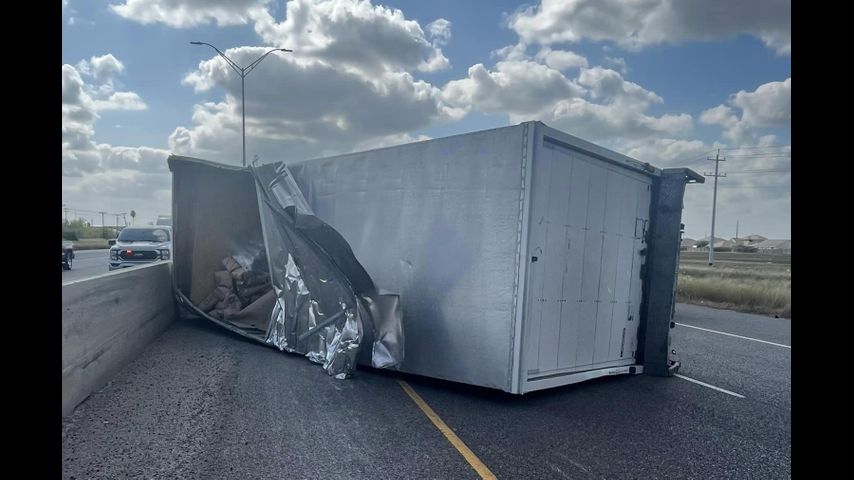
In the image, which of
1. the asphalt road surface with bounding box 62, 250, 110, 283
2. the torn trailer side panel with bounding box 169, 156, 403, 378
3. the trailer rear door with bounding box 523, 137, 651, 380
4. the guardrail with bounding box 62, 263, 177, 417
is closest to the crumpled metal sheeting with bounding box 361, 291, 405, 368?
the torn trailer side panel with bounding box 169, 156, 403, 378

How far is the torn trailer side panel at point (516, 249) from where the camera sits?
561 centimetres

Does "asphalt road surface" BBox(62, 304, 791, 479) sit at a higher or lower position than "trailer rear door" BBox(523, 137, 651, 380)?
lower

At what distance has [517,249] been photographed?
5.55 metres

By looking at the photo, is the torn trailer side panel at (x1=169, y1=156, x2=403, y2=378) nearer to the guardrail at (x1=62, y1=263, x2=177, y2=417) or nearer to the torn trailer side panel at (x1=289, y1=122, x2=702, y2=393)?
the torn trailer side panel at (x1=289, y1=122, x2=702, y2=393)

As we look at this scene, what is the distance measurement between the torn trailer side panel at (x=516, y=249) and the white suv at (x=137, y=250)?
10973 mm

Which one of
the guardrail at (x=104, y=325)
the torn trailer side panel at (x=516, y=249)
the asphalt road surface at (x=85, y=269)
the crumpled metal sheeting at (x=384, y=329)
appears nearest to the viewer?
the guardrail at (x=104, y=325)

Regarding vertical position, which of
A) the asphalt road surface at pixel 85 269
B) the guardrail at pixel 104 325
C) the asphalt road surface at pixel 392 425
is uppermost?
the guardrail at pixel 104 325

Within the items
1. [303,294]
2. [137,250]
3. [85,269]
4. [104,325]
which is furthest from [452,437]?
[85,269]

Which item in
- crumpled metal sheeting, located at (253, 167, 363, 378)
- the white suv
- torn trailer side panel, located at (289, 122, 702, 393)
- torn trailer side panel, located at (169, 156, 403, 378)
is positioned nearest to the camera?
torn trailer side panel, located at (289, 122, 702, 393)

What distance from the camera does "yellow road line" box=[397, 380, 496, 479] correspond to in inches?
158

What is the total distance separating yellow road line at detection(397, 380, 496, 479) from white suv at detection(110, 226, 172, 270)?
1227cm

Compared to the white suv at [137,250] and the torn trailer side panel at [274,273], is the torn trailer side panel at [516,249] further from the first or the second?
the white suv at [137,250]

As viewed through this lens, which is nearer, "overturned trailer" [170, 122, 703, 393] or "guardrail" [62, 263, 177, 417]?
"guardrail" [62, 263, 177, 417]

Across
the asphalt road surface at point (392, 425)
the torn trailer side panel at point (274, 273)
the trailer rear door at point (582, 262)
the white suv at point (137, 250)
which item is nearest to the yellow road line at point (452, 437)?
the asphalt road surface at point (392, 425)
